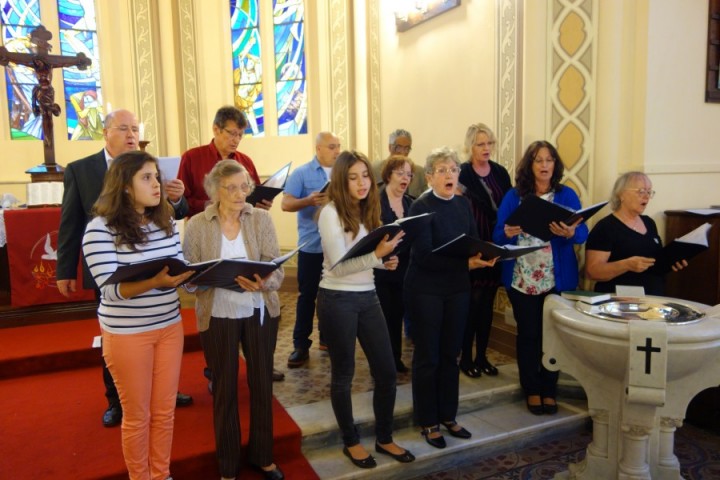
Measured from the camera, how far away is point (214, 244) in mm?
2236

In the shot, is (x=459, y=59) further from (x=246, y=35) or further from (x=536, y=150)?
(x=246, y=35)

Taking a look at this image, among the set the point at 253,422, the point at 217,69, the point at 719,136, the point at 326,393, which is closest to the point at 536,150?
the point at 719,136

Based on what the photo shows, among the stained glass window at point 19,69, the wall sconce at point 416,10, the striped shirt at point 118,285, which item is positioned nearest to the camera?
the striped shirt at point 118,285

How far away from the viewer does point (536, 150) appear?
3102 millimetres

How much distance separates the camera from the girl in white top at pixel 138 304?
6.43 feet

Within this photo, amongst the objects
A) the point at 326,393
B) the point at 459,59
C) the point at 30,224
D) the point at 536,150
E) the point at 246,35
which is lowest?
the point at 326,393

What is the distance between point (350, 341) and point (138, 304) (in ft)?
2.94

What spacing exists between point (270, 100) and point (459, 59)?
3134mm

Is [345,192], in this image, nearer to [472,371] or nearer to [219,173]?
[219,173]

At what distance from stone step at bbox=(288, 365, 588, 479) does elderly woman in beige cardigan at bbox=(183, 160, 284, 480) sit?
0.50 meters

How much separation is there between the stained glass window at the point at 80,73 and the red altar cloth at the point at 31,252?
293cm

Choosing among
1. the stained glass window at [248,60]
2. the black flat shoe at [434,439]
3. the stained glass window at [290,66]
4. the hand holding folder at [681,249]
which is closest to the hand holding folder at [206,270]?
the black flat shoe at [434,439]

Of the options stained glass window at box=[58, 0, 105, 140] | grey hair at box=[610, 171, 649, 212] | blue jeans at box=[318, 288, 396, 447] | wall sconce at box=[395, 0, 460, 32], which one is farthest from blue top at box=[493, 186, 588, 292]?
stained glass window at box=[58, 0, 105, 140]

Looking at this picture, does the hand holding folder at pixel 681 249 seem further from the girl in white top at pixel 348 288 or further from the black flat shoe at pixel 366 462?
the black flat shoe at pixel 366 462
